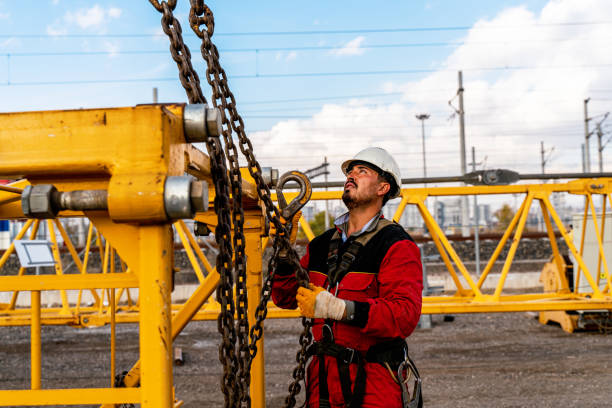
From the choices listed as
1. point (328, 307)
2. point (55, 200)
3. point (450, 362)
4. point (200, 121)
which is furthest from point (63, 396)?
point (450, 362)

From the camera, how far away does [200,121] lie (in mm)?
1460

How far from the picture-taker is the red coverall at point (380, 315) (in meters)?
2.17

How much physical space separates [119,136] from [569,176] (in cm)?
637

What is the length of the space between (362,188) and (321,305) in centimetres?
73

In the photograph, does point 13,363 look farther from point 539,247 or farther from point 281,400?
point 539,247

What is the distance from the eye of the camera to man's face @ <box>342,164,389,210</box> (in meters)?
2.63

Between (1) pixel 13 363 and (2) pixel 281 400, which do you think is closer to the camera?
(2) pixel 281 400

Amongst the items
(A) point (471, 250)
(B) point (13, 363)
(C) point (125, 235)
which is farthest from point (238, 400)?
(A) point (471, 250)

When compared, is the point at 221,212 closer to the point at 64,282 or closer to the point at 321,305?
the point at 64,282

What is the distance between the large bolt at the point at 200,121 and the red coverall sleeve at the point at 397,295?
108 centimetres

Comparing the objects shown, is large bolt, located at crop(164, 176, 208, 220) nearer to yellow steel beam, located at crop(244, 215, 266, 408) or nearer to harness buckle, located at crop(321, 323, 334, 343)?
harness buckle, located at crop(321, 323, 334, 343)

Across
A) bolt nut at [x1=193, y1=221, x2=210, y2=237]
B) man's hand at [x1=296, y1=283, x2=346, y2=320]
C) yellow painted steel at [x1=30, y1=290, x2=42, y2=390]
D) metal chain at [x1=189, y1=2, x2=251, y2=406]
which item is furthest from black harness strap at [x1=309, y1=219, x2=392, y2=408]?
yellow painted steel at [x1=30, y1=290, x2=42, y2=390]

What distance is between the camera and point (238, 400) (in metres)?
1.74

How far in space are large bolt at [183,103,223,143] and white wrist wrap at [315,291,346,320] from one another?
3.20ft
